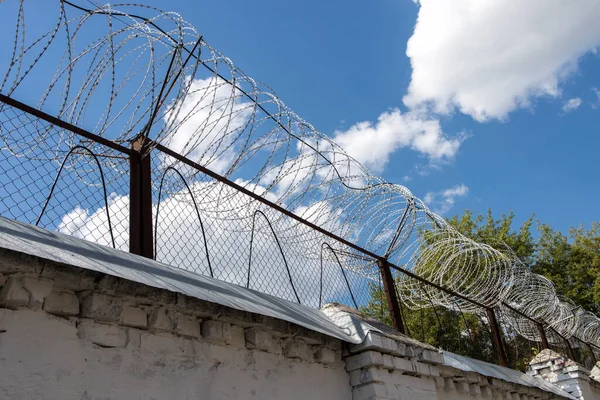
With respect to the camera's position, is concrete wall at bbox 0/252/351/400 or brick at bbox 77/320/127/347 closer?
concrete wall at bbox 0/252/351/400

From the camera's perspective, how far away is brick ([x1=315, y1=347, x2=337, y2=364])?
4.09m

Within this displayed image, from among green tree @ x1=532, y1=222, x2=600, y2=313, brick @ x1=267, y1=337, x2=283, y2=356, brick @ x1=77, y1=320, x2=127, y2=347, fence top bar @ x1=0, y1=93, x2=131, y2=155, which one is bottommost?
brick @ x1=77, y1=320, x2=127, y2=347

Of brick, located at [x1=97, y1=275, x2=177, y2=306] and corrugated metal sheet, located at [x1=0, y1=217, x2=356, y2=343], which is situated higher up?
corrugated metal sheet, located at [x1=0, y1=217, x2=356, y2=343]

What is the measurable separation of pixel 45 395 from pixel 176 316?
2.67 ft

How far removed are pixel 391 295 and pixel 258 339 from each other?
8.33 feet

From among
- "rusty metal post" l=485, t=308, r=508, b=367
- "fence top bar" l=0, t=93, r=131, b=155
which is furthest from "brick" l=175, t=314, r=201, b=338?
"rusty metal post" l=485, t=308, r=508, b=367

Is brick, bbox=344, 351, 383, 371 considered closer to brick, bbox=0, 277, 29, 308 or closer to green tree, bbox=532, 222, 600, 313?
brick, bbox=0, 277, 29, 308

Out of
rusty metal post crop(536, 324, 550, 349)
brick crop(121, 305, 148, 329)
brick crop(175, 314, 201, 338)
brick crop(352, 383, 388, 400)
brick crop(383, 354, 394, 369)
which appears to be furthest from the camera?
rusty metal post crop(536, 324, 550, 349)

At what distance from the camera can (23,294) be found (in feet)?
8.04

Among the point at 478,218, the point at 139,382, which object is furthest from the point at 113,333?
the point at 478,218

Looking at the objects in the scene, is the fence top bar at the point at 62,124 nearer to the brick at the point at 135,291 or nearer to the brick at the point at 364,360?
the brick at the point at 135,291

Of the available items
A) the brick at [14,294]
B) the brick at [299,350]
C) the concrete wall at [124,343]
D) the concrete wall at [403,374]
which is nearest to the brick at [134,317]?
the concrete wall at [124,343]

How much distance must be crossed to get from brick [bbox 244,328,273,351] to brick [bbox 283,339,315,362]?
0.67 feet

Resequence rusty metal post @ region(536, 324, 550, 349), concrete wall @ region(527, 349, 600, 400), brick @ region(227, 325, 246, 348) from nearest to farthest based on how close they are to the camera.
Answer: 1. brick @ region(227, 325, 246, 348)
2. concrete wall @ region(527, 349, 600, 400)
3. rusty metal post @ region(536, 324, 550, 349)
